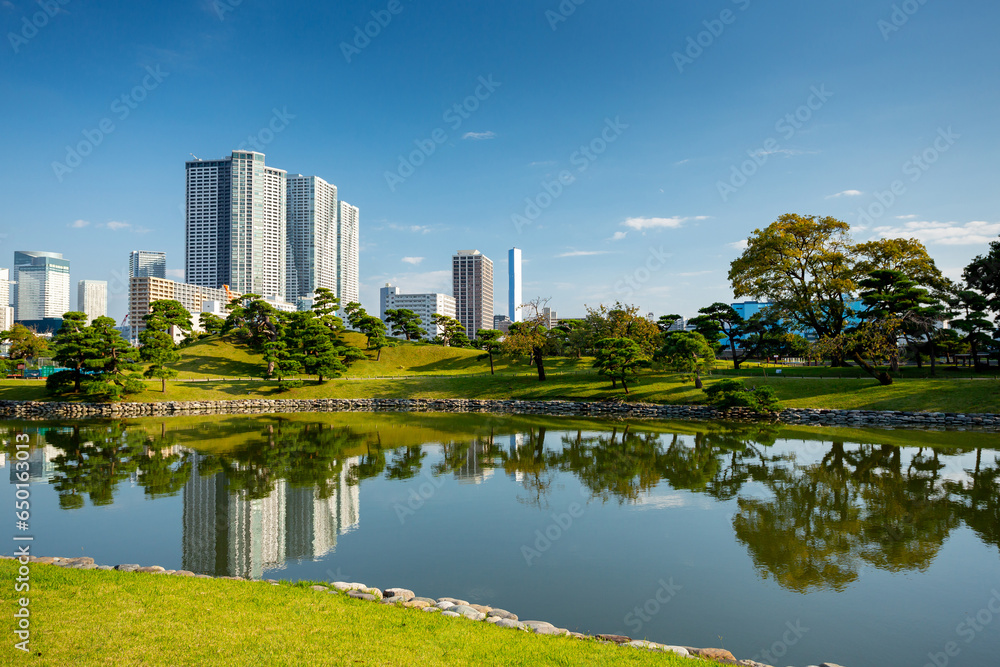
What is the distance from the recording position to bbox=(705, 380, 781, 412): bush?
83.6 feet

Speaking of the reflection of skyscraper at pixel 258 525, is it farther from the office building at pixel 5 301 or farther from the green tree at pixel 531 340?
the office building at pixel 5 301

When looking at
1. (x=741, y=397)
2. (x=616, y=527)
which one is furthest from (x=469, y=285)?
(x=616, y=527)

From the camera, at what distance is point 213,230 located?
145500mm

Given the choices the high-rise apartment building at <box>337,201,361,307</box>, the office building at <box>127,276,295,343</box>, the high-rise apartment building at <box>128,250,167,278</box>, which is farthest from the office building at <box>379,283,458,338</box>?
the high-rise apartment building at <box>128,250,167,278</box>

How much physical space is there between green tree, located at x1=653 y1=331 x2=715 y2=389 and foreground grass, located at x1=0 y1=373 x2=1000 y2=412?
57.7 inches

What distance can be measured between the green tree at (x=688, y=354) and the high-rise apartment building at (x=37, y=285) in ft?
600

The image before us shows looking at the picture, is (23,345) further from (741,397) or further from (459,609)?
(741,397)

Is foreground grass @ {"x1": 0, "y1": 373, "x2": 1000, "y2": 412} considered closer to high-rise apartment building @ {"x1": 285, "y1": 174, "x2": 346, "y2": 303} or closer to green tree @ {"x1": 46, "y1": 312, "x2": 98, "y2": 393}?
green tree @ {"x1": 46, "y1": 312, "x2": 98, "y2": 393}

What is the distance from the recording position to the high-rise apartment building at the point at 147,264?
167375 millimetres

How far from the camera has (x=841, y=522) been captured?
9.84 metres

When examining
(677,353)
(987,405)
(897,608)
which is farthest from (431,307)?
(897,608)

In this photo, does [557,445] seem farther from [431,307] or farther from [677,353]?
[431,307]

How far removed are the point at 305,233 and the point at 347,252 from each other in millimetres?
20104

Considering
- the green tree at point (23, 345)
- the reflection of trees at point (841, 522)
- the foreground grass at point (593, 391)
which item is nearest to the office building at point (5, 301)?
the green tree at point (23, 345)
